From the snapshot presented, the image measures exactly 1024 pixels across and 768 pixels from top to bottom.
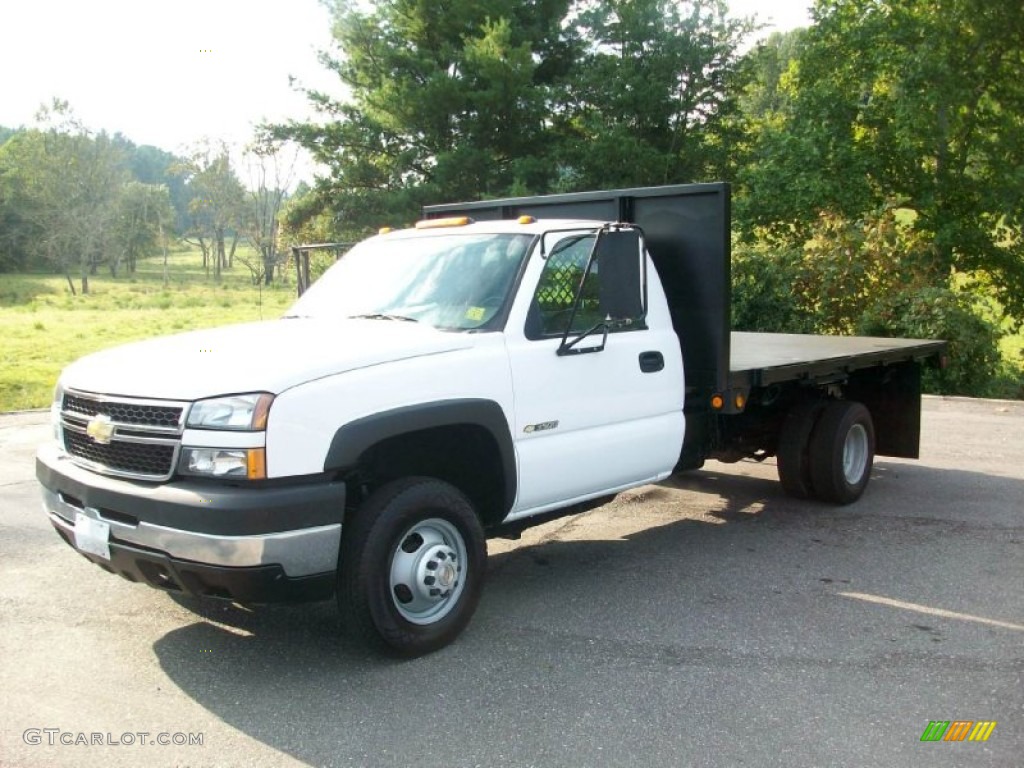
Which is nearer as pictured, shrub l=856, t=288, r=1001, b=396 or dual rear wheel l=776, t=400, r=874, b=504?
dual rear wheel l=776, t=400, r=874, b=504

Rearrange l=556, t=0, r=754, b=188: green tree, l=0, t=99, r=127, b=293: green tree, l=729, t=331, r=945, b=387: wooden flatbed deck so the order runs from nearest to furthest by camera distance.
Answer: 1. l=729, t=331, r=945, b=387: wooden flatbed deck
2. l=556, t=0, r=754, b=188: green tree
3. l=0, t=99, r=127, b=293: green tree

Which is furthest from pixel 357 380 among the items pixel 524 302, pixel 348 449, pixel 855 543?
pixel 855 543

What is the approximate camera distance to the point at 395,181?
2448cm

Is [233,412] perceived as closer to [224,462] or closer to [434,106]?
[224,462]

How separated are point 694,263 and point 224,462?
3.24 metres

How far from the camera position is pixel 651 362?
18.6 ft

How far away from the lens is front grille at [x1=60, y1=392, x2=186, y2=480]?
4102mm

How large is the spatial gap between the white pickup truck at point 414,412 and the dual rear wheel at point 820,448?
711 mm

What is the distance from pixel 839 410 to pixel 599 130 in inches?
627

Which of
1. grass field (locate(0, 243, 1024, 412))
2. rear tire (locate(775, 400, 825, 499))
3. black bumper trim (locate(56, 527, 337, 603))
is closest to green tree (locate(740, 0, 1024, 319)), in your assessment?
grass field (locate(0, 243, 1024, 412))

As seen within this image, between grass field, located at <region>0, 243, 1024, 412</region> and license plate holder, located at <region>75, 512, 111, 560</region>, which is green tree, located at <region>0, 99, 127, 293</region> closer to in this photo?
grass field, located at <region>0, 243, 1024, 412</region>

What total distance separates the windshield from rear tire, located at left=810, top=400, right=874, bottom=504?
3.25 meters

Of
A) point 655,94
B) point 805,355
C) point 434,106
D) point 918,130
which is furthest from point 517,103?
point 805,355

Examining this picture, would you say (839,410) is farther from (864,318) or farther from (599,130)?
(599,130)
